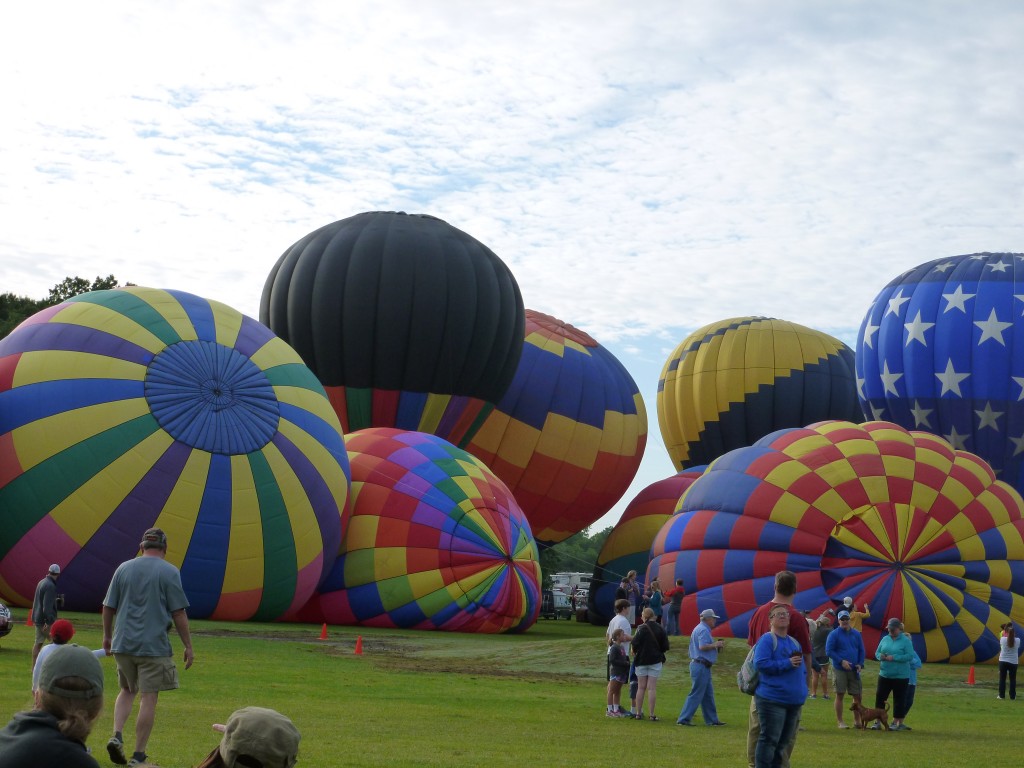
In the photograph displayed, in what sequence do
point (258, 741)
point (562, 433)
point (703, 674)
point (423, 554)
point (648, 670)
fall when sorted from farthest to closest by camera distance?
point (562, 433) < point (423, 554) < point (648, 670) < point (703, 674) < point (258, 741)

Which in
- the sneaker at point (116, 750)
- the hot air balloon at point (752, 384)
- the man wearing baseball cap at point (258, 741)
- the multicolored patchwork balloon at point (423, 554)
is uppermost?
the hot air balloon at point (752, 384)

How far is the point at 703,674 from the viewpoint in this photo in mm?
11930

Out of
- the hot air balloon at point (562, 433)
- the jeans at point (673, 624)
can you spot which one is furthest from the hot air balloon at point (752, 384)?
the jeans at point (673, 624)

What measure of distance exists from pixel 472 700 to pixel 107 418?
916 cm

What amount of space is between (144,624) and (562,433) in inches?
933

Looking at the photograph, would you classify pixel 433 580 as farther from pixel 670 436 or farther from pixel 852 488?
pixel 670 436

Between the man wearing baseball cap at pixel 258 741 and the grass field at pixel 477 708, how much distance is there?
4.78 m

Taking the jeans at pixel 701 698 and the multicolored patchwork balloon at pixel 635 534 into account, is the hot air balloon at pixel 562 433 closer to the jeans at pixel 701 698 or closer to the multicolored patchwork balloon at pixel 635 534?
the multicolored patchwork balloon at pixel 635 534

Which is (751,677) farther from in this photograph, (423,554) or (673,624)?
(423,554)

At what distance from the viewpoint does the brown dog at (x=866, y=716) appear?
1241 centimetres

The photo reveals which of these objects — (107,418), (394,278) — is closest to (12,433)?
(107,418)

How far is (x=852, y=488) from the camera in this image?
20.4 meters

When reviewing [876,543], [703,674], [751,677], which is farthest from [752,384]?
[751,677]

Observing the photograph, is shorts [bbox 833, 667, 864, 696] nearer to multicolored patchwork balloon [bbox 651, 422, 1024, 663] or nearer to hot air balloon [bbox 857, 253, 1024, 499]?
multicolored patchwork balloon [bbox 651, 422, 1024, 663]
